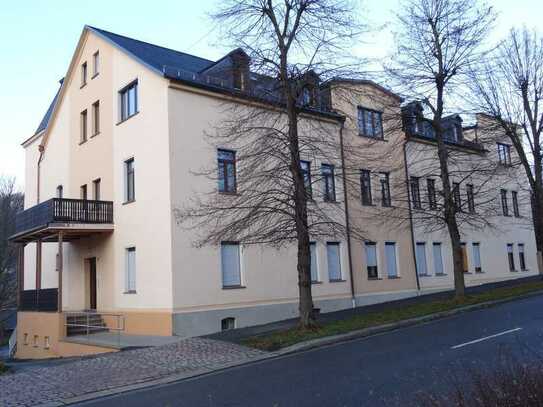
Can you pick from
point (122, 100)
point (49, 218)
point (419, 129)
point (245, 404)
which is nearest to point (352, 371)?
point (245, 404)

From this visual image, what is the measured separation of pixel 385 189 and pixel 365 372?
17.6 m

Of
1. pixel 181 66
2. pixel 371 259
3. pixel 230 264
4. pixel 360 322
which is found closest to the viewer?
pixel 360 322

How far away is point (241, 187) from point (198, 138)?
243 centimetres

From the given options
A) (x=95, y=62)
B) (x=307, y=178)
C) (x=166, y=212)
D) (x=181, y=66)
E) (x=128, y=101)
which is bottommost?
(x=166, y=212)

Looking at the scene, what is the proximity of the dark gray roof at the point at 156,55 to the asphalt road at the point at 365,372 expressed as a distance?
12.8 metres

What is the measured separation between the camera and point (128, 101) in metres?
21.8

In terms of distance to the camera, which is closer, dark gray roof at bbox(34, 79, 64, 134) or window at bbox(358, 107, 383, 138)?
window at bbox(358, 107, 383, 138)

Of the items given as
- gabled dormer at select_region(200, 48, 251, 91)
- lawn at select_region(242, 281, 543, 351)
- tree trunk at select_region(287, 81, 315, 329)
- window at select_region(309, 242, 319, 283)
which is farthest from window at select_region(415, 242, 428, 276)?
gabled dormer at select_region(200, 48, 251, 91)

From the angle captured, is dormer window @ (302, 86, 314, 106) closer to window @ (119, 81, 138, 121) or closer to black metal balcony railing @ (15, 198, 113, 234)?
window @ (119, 81, 138, 121)

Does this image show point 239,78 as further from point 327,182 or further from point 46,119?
point 46,119

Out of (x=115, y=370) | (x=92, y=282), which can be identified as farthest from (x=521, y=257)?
(x=115, y=370)

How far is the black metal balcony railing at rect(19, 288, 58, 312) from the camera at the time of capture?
67.2 ft

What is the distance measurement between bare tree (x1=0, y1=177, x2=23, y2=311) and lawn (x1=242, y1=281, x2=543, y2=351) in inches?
1162

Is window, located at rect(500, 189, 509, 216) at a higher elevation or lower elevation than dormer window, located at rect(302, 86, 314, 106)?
lower
